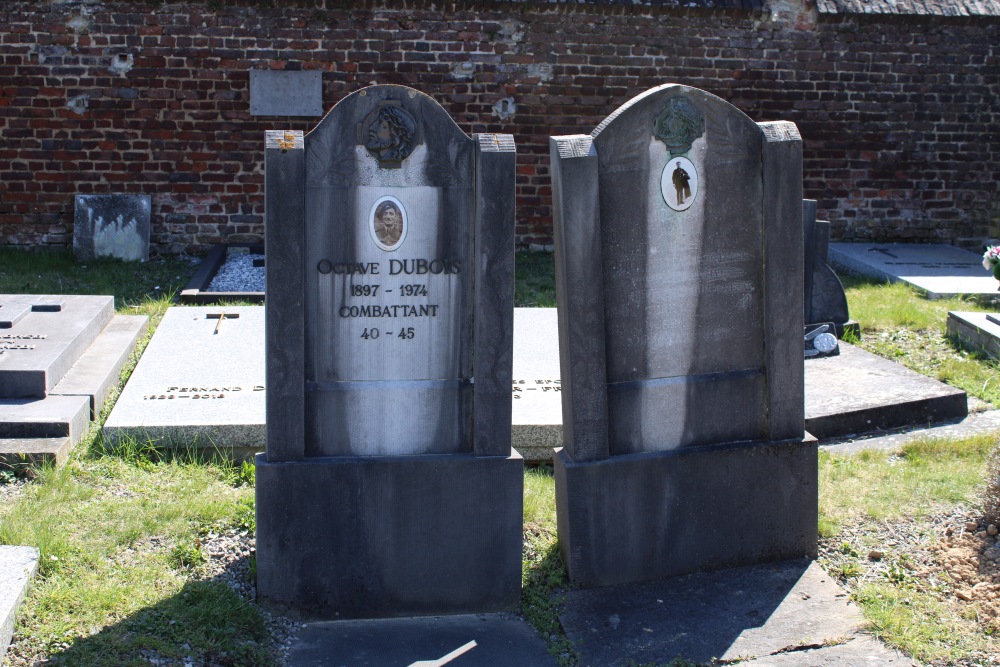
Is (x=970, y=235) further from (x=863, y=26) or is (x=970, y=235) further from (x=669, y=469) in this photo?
(x=669, y=469)

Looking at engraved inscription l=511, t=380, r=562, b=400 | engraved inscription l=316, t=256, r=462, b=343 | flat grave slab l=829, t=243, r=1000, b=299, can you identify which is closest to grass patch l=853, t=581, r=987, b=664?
engraved inscription l=316, t=256, r=462, b=343

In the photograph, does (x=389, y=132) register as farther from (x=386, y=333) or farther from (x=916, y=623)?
(x=916, y=623)

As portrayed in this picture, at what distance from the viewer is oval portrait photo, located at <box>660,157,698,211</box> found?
158 inches

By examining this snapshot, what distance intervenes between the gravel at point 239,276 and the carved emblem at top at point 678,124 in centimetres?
569

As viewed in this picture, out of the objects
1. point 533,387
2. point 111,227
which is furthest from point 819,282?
point 111,227

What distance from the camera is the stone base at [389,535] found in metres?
3.84

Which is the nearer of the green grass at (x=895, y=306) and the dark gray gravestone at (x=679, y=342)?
the dark gray gravestone at (x=679, y=342)

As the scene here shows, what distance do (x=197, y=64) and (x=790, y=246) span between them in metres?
8.30

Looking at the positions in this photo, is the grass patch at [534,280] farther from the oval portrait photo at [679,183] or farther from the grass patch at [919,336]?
the oval portrait photo at [679,183]

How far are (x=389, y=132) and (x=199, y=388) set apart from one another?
2646 mm

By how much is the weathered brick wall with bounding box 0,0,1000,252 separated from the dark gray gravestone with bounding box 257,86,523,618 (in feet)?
25.3

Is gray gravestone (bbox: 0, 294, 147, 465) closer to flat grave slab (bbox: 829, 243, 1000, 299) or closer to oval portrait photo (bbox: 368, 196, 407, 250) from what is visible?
oval portrait photo (bbox: 368, 196, 407, 250)

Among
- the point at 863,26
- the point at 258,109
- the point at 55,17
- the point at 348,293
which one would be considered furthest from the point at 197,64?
the point at 348,293

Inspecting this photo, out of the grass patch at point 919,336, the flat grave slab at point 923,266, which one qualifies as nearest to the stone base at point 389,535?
the grass patch at point 919,336
